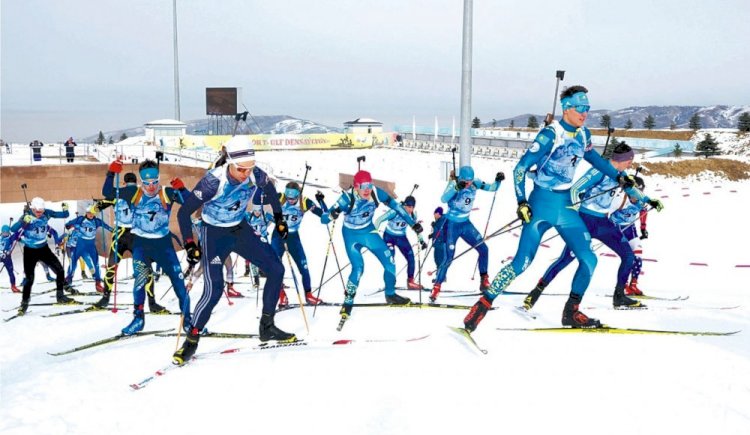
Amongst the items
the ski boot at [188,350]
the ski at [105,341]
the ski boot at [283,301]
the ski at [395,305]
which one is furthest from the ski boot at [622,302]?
the ski at [105,341]

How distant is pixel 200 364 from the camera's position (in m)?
5.03

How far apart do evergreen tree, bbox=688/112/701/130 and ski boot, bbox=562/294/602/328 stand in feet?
132

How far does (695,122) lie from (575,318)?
134 ft

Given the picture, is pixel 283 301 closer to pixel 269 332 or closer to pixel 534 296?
pixel 269 332

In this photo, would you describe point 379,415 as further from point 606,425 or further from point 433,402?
point 606,425

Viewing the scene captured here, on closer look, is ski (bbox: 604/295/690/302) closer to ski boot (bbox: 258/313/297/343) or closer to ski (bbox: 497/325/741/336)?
ski (bbox: 497/325/741/336)

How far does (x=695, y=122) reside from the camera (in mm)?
39625

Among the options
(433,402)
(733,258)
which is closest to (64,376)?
(433,402)

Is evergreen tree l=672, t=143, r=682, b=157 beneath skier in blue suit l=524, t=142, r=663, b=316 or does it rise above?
above

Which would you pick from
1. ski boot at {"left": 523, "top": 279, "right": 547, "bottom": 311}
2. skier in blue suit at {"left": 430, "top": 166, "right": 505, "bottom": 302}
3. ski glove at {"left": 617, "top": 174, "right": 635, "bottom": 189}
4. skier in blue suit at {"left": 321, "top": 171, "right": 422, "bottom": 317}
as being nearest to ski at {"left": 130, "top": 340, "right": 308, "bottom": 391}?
skier in blue suit at {"left": 321, "top": 171, "right": 422, "bottom": 317}

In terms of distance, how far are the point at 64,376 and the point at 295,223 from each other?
170 inches

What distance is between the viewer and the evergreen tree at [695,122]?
39.2m

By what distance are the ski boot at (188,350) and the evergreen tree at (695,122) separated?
42503mm

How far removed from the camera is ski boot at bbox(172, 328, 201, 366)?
16.5 ft
